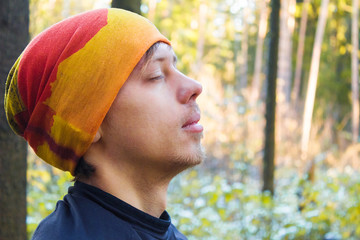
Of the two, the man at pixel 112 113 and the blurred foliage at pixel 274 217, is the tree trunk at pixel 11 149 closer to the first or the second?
the man at pixel 112 113

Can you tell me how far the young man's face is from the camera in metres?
1.31

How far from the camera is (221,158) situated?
339 inches

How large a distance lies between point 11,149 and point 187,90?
4.59 feet

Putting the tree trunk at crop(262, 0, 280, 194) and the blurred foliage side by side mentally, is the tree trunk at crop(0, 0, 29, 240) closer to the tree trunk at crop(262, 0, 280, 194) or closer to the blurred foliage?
the blurred foliage

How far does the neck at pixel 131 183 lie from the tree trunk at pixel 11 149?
1.16 m

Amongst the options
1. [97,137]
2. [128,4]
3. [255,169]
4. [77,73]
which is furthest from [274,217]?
[255,169]

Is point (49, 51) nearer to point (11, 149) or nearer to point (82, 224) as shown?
point (82, 224)

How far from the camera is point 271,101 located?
217 inches

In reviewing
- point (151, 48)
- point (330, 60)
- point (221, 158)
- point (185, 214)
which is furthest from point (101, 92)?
point (330, 60)

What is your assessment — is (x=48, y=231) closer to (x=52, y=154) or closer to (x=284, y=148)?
(x=52, y=154)

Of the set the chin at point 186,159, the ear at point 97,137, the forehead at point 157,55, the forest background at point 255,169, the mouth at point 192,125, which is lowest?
the forest background at point 255,169

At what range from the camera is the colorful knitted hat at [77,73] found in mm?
1285

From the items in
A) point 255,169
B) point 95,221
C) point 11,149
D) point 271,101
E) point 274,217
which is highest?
point 95,221

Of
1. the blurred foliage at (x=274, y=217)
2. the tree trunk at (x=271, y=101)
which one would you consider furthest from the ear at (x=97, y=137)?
the tree trunk at (x=271, y=101)
